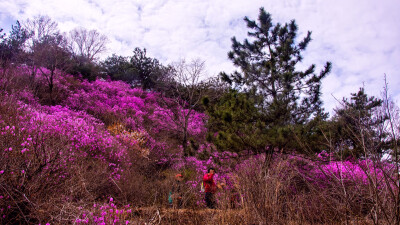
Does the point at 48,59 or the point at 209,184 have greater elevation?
the point at 48,59

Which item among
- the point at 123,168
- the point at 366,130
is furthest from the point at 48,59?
the point at 366,130

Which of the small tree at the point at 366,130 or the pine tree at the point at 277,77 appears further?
the pine tree at the point at 277,77

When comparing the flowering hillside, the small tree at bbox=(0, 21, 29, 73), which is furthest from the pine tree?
the small tree at bbox=(0, 21, 29, 73)

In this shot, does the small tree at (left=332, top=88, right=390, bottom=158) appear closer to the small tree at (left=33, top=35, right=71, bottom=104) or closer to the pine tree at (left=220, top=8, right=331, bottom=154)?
the pine tree at (left=220, top=8, right=331, bottom=154)

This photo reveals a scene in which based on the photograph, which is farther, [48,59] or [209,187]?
[48,59]

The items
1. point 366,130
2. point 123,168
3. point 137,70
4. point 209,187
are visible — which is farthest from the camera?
point 137,70

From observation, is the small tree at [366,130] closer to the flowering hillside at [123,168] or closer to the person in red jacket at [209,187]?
the flowering hillside at [123,168]

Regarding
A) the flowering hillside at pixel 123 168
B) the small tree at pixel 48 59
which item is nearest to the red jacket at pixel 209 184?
the flowering hillside at pixel 123 168

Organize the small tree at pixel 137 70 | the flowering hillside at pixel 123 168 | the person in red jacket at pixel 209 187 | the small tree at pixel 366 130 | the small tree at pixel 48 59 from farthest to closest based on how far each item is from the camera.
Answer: the small tree at pixel 137 70 → the small tree at pixel 48 59 → the person in red jacket at pixel 209 187 → the flowering hillside at pixel 123 168 → the small tree at pixel 366 130

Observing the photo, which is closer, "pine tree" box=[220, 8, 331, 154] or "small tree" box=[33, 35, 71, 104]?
"pine tree" box=[220, 8, 331, 154]

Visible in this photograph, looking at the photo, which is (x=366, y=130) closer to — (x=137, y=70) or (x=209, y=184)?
(x=209, y=184)

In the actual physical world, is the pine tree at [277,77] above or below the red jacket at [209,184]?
above

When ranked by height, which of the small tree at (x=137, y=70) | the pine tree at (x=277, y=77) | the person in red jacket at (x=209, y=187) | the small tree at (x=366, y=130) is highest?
the small tree at (x=137, y=70)

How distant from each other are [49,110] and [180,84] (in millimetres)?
6849
